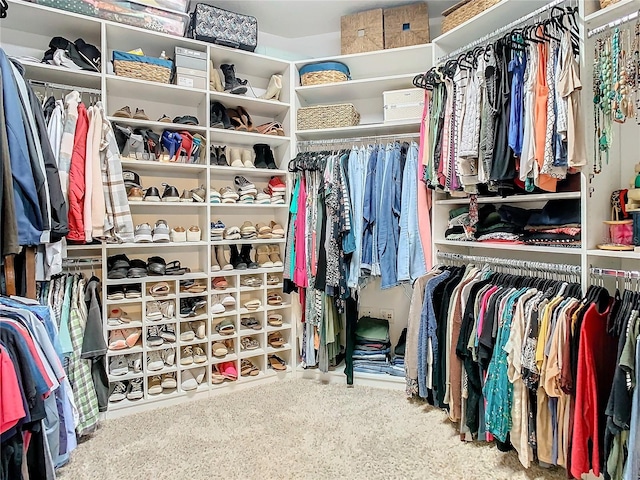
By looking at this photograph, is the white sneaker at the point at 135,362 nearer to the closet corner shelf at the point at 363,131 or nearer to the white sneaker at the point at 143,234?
the white sneaker at the point at 143,234

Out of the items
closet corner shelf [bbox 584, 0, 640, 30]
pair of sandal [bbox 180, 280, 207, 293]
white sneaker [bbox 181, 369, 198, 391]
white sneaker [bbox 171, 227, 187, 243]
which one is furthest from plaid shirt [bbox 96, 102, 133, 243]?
closet corner shelf [bbox 584, 0, 640, 30]

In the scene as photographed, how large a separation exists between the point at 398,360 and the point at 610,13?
220 centimetres

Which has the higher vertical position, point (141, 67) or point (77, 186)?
point (141, 67)

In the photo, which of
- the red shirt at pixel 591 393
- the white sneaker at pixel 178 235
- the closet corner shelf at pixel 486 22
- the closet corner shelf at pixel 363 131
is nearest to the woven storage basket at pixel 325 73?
the closet corner shelf at pixel 363 131

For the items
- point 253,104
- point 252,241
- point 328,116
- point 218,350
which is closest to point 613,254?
point 328,116

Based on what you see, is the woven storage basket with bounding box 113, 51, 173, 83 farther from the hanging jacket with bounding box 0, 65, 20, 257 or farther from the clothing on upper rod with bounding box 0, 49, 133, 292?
the hanging jacket with bounding box 0, 65, 20, 257

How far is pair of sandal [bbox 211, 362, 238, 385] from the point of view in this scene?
8.86ft

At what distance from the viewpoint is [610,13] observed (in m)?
1.64

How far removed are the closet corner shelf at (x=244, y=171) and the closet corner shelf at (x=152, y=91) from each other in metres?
0.49

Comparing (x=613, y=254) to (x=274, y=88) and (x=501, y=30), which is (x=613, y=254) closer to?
(x=501, y=30)

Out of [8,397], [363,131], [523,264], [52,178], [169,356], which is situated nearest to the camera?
[8,397]

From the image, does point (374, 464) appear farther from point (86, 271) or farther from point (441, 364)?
point (86, 271)

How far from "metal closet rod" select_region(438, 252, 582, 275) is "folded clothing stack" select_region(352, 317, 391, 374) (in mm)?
748

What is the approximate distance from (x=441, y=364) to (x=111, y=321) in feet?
6.30
